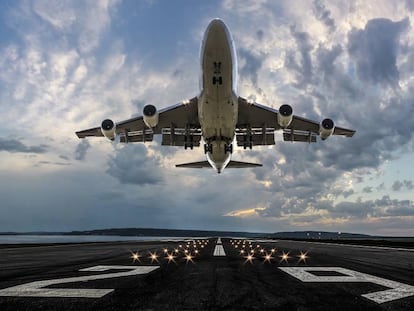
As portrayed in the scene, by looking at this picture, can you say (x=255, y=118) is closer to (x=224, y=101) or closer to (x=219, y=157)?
(x=219, y=157)

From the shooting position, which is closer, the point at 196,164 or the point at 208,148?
the point at 208,148

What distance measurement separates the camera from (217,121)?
2386 centimetres

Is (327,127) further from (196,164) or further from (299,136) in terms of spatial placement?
(196,164)

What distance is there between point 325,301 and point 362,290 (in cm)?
167

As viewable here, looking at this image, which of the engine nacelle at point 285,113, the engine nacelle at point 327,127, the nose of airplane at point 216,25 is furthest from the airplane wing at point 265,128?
the nose of airplane at point 216,25

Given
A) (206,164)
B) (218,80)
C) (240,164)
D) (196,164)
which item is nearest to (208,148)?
(218,80)

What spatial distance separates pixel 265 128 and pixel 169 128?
902 centimetres

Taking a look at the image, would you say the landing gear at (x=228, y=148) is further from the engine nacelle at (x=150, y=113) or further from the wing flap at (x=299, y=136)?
the wing flap at (x=299, y=136)

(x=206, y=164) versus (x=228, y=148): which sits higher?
(x=206, y=164)

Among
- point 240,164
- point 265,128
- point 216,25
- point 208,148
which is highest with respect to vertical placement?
point 216,25

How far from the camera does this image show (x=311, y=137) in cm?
3316

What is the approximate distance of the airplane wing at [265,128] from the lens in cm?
2823

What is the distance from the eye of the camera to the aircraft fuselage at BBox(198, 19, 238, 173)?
19969mm

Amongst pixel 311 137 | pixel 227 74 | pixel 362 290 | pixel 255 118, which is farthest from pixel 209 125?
pixel 362 290
